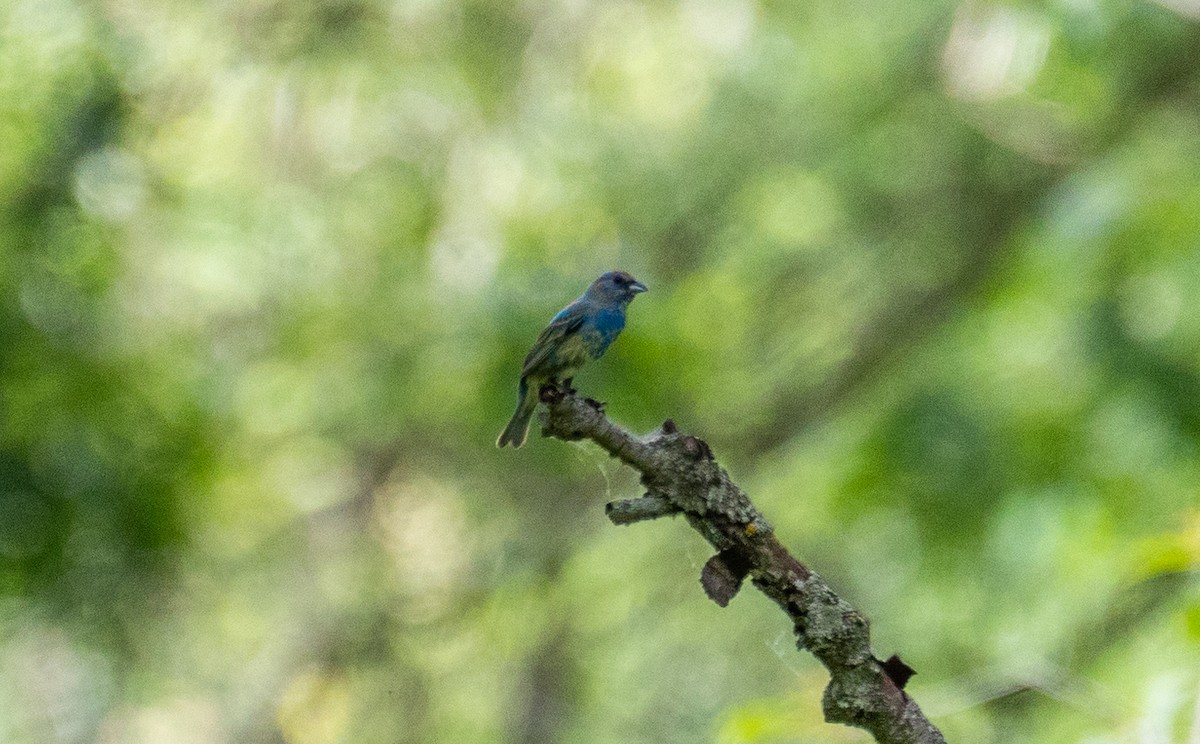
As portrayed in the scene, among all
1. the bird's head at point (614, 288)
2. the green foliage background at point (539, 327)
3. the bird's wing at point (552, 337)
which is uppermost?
the green foliage background at point (539, 327)

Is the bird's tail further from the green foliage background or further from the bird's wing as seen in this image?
the green foliage background

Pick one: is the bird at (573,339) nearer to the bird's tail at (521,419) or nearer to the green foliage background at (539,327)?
the bird's tail at (521,419)

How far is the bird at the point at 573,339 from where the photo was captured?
3.60 m

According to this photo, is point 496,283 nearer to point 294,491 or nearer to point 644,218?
point 644,218

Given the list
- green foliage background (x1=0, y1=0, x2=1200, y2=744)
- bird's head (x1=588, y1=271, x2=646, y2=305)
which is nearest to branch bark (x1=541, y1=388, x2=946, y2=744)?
bird's head (x1=588, y1=271, x2=646, y2=305)

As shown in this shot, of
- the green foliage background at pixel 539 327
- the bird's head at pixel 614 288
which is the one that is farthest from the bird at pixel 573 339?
the green foliage background at pixel 539 327

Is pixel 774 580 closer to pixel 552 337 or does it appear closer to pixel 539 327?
pixel 552 337

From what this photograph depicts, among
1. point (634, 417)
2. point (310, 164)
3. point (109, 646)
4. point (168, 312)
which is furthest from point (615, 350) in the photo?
point (310, 164)

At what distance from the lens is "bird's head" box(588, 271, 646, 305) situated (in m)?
3.80

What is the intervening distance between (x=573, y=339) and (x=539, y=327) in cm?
105

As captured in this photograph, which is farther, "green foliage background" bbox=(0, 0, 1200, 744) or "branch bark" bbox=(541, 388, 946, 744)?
"green foliage background" bbox=(0, 0, 1200, 744)

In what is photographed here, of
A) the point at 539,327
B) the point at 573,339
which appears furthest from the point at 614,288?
the point at 539,327

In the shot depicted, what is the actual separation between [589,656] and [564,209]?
2.62 m

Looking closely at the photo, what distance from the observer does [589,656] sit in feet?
24.7
